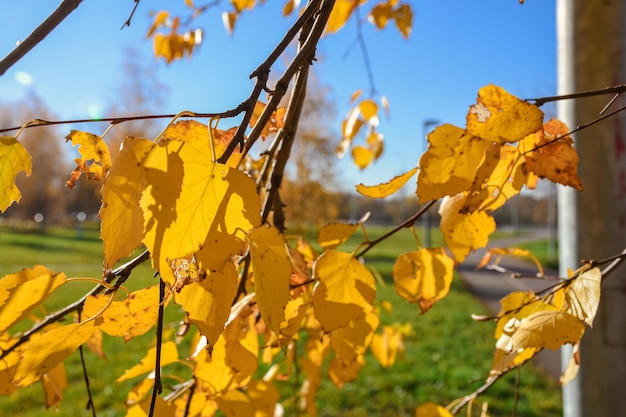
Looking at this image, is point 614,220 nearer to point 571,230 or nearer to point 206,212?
point 571,230

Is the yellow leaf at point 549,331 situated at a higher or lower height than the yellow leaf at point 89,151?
lower

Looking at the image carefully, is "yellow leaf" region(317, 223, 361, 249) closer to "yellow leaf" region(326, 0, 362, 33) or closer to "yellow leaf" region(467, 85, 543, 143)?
"yellow leaf" region(467, 85, 543, 143)

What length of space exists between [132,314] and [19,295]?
0.09 meters

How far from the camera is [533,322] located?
43 cm

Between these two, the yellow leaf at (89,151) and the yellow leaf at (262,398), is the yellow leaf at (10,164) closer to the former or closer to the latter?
the yellow leaf at (89,151)

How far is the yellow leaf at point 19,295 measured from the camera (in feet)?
1.17

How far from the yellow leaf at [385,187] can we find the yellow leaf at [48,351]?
27 centimetres

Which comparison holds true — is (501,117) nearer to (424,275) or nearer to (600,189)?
(424,275)

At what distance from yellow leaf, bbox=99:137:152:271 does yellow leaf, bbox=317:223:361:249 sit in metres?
0.30

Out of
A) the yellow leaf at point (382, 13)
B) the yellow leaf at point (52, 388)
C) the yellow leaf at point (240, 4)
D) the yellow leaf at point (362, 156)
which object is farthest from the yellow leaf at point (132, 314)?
the yellow leaf at point (382, 13)

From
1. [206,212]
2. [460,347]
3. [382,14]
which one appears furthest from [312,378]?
[460,347]

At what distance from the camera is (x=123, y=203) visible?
0.30 meters

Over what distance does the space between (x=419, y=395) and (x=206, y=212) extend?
9.67 ft

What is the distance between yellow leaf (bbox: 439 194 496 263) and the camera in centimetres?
53
